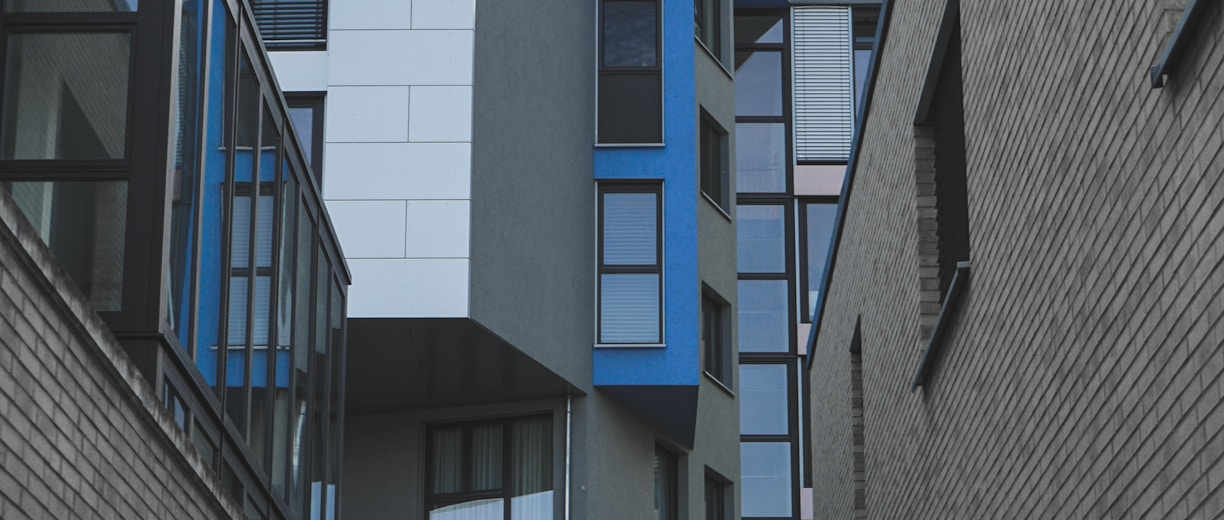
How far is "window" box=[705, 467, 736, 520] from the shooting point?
29.0 meters

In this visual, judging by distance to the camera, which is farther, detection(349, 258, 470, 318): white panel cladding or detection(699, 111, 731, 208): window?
detection(699, 111, 731, 208): window

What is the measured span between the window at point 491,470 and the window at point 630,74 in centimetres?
397

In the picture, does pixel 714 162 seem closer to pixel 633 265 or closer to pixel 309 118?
pixel 633 265

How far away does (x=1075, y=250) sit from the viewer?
26.7 feet

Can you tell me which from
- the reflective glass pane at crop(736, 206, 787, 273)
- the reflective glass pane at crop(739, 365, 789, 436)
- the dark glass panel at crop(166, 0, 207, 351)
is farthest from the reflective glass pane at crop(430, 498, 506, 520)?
the reflective glass pane at crop(736, 206, 787, 273)

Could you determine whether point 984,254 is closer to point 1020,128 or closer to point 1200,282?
point 1020,128

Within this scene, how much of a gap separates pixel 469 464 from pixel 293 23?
6.31 meters

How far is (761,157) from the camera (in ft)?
135

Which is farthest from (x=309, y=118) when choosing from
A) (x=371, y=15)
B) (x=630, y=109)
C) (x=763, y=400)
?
(x=763, y=400)

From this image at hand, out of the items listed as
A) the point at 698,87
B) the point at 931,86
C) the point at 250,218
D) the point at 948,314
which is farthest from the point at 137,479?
the point at 698,87

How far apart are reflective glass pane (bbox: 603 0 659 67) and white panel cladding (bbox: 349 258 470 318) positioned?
5951 mm

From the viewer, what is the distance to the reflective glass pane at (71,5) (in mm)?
8062

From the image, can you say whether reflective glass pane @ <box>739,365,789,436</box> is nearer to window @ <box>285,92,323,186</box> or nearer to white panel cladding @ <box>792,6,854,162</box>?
white panel cladding @ <box>792,6,854,162</box>

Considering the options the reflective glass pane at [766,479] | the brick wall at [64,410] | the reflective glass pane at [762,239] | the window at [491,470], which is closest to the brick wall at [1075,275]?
the brick wall at [64,410]
